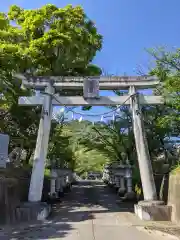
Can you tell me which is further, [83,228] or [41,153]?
[41,153]

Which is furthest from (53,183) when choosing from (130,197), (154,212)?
(154,212)

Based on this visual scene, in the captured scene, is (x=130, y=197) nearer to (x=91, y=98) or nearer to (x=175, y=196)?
(x=175, y=196)

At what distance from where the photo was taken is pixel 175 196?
1066 centimetres

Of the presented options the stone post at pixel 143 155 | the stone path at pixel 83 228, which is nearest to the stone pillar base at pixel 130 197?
the stone path at pixel 83 228

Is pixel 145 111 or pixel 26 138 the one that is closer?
pixel 26 138

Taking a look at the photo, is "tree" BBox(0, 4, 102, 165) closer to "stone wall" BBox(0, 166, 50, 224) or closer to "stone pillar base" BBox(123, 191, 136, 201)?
"stone wall" BBox(0, 166, 50, 224)

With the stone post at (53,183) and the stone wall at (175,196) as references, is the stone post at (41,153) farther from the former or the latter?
the stone wall at (175,196)

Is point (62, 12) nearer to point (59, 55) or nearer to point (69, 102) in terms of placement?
point (59, 55)

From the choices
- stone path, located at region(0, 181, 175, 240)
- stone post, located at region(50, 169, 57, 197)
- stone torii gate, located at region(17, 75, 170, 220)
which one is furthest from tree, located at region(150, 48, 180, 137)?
stone post, located at region(50, 169, 57, 197)

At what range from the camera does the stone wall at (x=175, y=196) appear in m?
10.3

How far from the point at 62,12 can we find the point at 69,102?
6805 millimetres

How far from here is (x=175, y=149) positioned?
17.2 metres

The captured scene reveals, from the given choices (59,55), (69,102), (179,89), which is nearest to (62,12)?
(59,55)

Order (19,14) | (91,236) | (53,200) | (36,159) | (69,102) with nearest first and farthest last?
(91,236), (36,159), (69,102), (53,200), (19,14)
